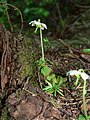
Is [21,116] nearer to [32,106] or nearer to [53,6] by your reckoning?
[32,106]

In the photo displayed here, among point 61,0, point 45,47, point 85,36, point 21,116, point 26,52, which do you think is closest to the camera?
point 21,116

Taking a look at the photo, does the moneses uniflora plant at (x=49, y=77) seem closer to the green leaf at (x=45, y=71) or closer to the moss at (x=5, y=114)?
the green leaf at (x=45, y=71)

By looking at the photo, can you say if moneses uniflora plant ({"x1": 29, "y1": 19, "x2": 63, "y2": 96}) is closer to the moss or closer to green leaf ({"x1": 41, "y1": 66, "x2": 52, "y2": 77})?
green leaf ({"x1": 41, "y1": 66, "x2": 52, "y2": 77})

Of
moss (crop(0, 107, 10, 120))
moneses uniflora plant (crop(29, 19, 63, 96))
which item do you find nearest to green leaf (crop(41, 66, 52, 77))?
moneses uniflora plant (crop(29, 19, 63, 96))

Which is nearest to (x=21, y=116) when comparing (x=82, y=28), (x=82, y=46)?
(x=82, y=46)

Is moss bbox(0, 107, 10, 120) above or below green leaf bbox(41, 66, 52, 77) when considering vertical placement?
below

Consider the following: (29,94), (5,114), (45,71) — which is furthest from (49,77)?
(5,114)

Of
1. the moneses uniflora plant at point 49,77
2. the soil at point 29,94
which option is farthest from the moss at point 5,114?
the moneses uniflora plant at point 49,77

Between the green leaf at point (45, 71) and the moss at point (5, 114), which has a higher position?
the green leaf at point (45, 71)
